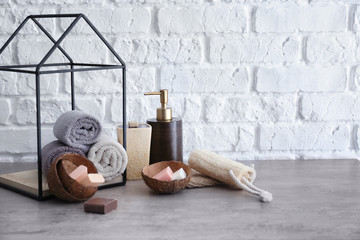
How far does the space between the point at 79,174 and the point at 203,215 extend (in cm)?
27

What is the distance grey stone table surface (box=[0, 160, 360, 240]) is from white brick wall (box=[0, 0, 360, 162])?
302 millimetres

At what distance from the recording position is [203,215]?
92 centimetres

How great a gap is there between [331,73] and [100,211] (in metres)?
0.86

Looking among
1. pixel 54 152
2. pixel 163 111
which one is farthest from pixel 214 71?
pixel 54 152

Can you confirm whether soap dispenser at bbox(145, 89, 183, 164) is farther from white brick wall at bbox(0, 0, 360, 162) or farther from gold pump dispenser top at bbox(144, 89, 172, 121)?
white brick wall at bbox(0, 0, 360, 162)

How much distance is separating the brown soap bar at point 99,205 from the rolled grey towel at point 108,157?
15 centimetres

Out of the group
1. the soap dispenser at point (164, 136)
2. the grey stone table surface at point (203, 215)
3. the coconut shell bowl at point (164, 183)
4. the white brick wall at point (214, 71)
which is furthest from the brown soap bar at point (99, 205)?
the white brick wall at point (214, 71)

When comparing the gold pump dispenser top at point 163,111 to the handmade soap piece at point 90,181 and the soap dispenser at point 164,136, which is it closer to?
the soap dispenser at point 164,136

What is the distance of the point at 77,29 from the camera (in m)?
1.37

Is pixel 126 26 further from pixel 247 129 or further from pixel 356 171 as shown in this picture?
pixel 356 171

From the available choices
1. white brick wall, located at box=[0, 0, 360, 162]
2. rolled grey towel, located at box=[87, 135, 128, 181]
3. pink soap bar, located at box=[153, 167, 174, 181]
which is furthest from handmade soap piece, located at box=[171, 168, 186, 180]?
white brick wall, located at box=[0, 0, 360, 162]

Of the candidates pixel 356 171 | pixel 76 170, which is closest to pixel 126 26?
pixel 76 170

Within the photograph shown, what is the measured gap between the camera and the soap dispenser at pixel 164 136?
1186 mm

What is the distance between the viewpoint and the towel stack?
1036 millimetres
